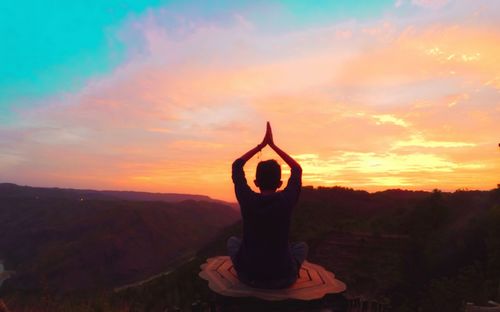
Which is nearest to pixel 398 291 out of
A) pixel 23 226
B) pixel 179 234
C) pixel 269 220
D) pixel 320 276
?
pixel 320 276

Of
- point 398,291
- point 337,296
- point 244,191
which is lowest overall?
point 398,291

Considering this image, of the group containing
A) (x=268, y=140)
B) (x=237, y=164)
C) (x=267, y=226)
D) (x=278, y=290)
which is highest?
(x=268, y=140)

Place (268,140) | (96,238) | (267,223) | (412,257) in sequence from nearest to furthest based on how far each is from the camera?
(267,223), (268,140), (412,257), (96,238)

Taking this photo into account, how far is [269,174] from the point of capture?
418cm

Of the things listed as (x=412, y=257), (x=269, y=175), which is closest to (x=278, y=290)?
(x=269, y=175)

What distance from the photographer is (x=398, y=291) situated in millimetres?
14008

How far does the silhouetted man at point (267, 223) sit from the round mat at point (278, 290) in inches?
5.4

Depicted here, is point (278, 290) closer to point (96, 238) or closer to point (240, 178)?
point (240, 178)

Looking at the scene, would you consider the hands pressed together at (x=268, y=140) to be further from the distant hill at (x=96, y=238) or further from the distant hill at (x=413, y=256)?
the distant hill at (x=96, y=238)

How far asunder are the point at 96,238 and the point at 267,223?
57.7 m

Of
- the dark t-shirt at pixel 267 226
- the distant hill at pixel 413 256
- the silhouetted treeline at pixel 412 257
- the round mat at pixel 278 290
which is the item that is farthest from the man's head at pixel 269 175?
the distant hill at pixel 413 256

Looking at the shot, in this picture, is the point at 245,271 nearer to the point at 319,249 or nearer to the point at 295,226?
the point at 319,249

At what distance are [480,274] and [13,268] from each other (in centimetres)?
6035

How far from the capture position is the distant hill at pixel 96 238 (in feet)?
155
